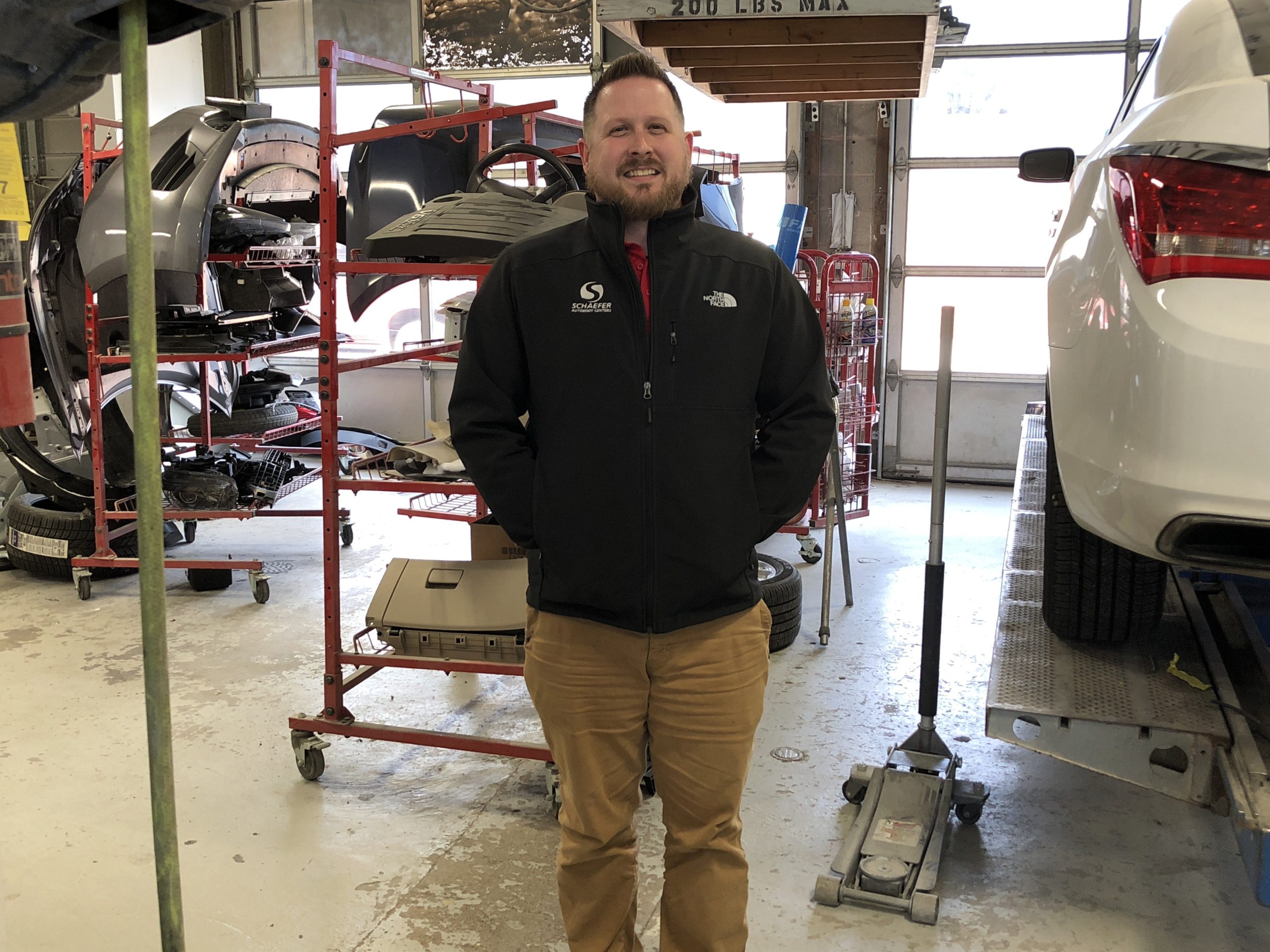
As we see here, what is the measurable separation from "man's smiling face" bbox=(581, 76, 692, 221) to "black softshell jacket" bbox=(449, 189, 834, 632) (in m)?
0.04

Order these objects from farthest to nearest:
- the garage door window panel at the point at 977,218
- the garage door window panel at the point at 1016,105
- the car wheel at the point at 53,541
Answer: the garage door window panel at the point at 977,218 < the garage door window panel at the point at 1016,105 < the car wheel at the point at 53,541

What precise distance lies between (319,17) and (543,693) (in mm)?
8449

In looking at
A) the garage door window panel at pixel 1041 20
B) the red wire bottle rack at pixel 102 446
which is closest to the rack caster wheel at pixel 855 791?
the red wire bottle rack at pixel 102 446

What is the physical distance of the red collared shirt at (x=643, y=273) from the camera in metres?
1.96

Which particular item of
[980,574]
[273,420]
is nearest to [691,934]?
[980,574]

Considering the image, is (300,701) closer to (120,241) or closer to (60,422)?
(120,241)

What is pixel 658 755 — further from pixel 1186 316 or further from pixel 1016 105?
pixel 1016 105

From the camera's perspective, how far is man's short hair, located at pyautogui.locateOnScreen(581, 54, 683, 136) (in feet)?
6.61

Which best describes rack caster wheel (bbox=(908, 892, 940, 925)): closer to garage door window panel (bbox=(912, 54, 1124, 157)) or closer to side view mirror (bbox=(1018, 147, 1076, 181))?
side view mirror (bbox=(1018, 147, 1076, 181))

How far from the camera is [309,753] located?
A: 3.22m

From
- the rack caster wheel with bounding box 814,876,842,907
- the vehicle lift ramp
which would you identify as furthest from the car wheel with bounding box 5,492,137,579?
the vehicle lift ramp

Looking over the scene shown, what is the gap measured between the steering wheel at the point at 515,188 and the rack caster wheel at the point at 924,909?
204 cm

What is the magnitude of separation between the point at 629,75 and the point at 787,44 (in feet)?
5.24

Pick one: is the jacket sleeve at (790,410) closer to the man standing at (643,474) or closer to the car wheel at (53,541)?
the man standing at (643,474)
